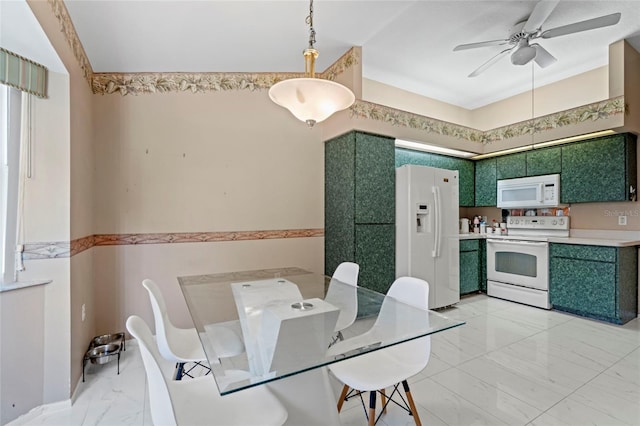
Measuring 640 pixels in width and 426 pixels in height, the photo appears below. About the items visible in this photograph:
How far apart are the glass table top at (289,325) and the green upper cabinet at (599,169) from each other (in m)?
3.33

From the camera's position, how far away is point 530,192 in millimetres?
3965

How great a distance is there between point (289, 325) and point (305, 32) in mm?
2407

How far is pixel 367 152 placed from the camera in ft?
10.3

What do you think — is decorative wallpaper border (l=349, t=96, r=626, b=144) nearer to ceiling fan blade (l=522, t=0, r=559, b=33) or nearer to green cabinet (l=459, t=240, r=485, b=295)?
ceiling fan blade (l=522, t=0, r=559, b=33)

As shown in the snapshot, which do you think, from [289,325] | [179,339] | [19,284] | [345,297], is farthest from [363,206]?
[19,284]

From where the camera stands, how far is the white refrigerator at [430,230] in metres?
3.36

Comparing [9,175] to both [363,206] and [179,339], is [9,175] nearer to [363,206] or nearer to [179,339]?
[179,339]

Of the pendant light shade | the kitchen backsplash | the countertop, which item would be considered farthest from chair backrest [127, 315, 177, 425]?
the kitchen backsplash

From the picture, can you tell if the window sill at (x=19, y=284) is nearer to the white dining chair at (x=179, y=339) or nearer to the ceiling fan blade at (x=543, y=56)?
the white dining chair at (x=179, y=339)

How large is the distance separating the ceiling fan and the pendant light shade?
170cm

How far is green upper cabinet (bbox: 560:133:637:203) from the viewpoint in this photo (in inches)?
130

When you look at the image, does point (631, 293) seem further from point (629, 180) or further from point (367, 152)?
point (367, 152)

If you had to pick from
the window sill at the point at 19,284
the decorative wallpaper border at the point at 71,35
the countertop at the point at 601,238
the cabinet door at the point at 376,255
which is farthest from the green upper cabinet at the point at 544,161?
the window sill at the point at 19,284

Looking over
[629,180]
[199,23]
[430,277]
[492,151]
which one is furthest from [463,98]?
[199,23]
